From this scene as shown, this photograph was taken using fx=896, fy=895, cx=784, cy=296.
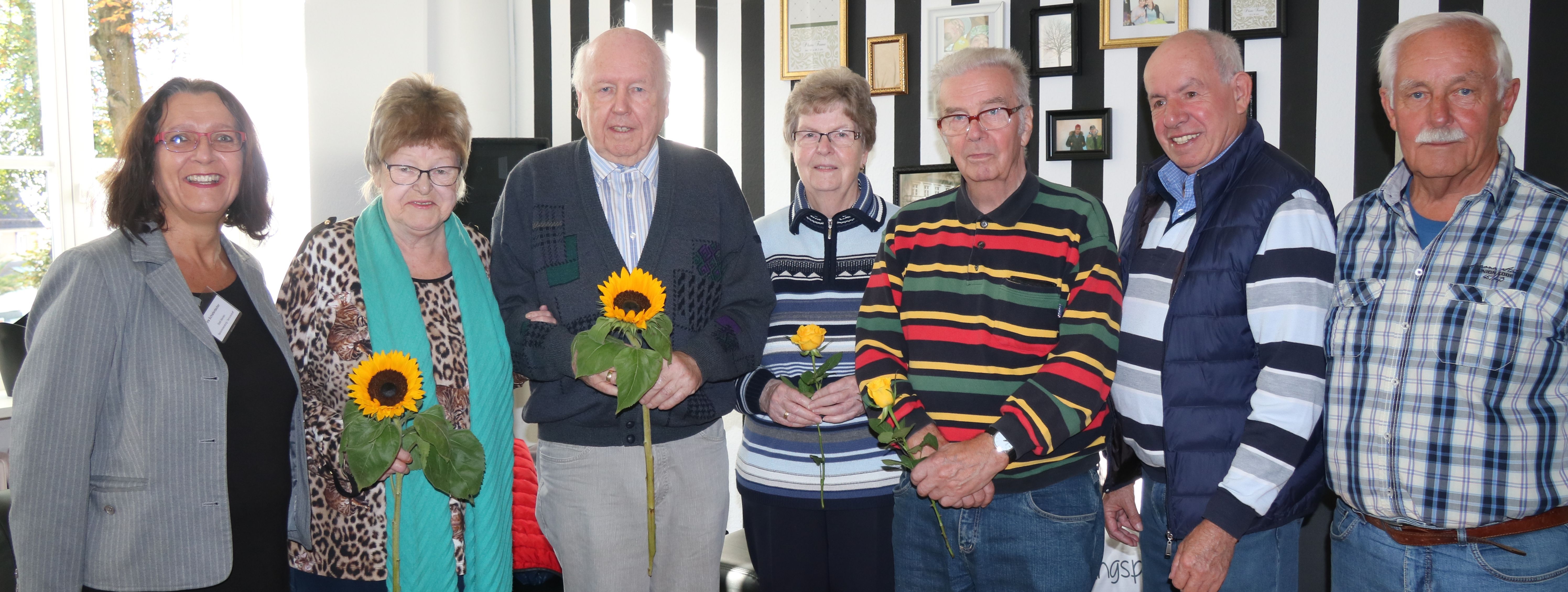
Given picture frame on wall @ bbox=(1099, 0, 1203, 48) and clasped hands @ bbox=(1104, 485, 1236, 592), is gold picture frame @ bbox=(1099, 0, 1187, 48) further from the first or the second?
clasped hands @ bbox=(1104, 485, 1236, 592)

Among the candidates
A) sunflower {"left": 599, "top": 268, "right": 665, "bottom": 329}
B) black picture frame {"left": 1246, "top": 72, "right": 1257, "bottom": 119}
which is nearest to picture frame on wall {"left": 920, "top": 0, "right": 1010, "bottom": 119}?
black picture frame {"left": 1246, "top": 72, "right": 1257, "bottom": 119}

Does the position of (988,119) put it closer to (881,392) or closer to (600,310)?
(881,392)

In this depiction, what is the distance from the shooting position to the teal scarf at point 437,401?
1918 millimetres

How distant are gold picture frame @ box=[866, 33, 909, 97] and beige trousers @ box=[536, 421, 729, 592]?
2.32m

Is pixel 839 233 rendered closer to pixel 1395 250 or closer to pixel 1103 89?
pixel 1395 250

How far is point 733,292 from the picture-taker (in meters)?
2.11

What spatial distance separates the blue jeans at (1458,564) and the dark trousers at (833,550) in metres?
0.93

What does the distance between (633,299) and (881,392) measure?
496mm

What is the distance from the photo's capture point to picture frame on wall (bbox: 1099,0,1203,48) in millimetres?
3445

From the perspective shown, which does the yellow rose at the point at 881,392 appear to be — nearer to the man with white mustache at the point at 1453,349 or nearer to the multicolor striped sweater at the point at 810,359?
the multicolor striped sweater at the point at 810,359

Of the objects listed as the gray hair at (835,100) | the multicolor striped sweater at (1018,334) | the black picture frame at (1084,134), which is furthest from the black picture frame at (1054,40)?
the multicolor striped sweater at (1018,334)

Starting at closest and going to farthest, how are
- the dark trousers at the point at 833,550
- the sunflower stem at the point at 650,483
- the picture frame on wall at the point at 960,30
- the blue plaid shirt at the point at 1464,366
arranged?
the blue plaid shirt at the point at 1464,366
the sunflower stem at the point at 650,483
the dark trousers at the point at 833,550
the picture frame on wall at the point at 960,30

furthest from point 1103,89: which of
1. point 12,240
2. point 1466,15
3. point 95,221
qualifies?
point 12,240

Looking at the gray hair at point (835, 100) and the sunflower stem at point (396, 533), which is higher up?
the gray hair at point (835, 100)
